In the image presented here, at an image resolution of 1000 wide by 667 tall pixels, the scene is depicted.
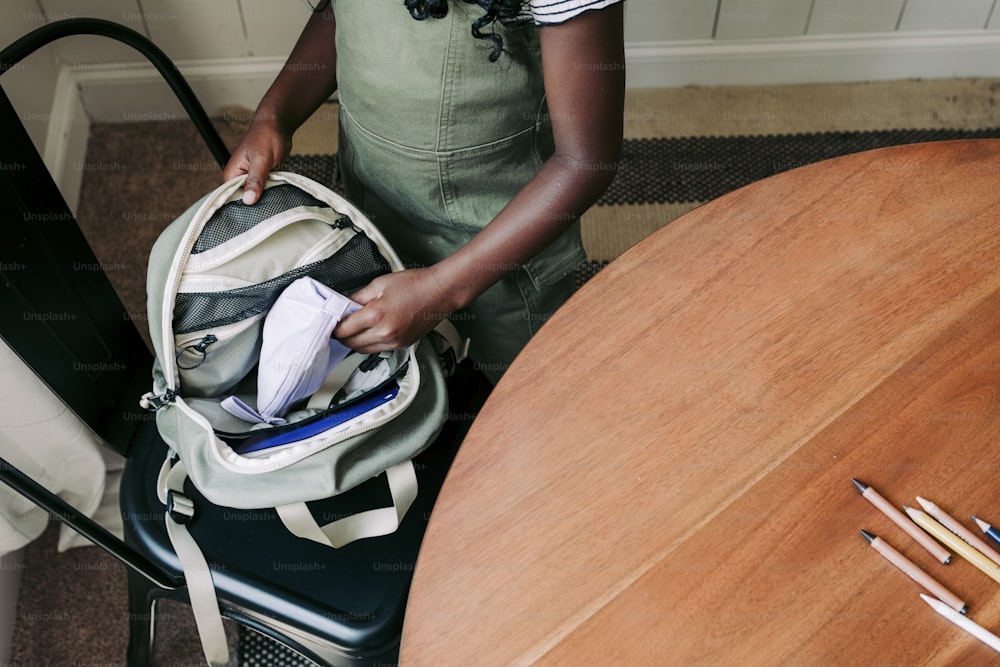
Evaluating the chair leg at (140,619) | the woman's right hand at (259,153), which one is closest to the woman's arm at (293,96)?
the woman's right hand at (259,153)

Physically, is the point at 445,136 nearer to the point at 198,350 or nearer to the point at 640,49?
the point at 198,350

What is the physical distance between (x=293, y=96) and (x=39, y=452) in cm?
61

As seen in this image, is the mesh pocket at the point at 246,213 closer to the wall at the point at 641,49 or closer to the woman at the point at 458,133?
the woman at the point at 458,133

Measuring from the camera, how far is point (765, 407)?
0.73m

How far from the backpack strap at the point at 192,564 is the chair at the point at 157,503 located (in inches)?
0.6

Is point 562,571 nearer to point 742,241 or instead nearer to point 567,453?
point 567,453

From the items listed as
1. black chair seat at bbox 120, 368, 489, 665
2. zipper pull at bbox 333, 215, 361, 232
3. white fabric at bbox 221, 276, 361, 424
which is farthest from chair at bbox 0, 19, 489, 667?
zipper pull at bbox 333, 215, 361, 232

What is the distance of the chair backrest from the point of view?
887 millimetres

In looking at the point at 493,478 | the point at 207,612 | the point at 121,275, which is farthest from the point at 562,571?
the point at 121,275

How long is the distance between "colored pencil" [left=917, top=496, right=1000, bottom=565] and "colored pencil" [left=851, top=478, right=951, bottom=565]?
0.02 meters

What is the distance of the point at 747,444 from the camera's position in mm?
715

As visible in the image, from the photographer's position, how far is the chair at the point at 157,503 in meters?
0.89

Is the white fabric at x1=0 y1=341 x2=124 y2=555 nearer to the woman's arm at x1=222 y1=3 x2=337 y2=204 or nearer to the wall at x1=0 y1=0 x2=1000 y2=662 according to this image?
the woman's arm at x1=222 y1=3 x2=337 y2=204

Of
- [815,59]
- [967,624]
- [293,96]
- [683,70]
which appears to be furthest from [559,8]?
[815,59]
